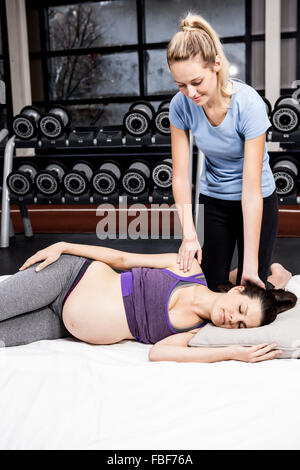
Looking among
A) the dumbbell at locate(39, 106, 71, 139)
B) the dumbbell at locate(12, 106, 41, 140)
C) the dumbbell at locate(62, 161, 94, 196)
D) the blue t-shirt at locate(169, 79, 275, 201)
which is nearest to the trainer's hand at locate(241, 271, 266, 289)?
the blue t-shirt at locate(169, 79, 275, 201)

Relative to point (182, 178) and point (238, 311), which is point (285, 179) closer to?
point (182, 178)

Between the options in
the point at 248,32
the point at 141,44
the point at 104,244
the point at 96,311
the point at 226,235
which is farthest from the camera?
the point at 141,44

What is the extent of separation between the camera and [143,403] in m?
1.38

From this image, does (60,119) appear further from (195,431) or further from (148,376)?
(195,431)

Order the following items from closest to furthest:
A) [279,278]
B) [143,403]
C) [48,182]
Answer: [143,403], [279,278], [48,182]

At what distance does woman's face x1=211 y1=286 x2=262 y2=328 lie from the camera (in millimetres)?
1665

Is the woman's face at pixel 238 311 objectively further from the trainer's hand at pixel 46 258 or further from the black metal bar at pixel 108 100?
the black metal bar at pixel 108 100

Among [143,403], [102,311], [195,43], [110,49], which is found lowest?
[143,403]

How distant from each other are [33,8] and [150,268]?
18.1ft

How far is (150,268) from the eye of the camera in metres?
1.94

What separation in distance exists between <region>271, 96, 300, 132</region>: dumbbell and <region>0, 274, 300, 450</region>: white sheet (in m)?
2.90

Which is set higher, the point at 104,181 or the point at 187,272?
the point at 104,181

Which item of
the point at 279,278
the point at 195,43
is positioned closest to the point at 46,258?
the point at 195,43

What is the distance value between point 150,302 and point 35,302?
429 millimetres
